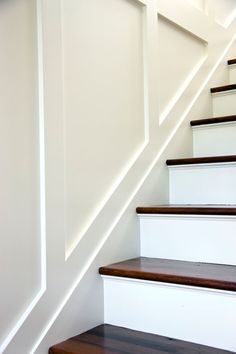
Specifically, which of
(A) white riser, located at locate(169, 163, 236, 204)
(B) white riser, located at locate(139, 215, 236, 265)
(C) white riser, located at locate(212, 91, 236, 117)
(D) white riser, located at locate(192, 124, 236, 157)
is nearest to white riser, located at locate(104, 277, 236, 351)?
(B) white riser, located at locate(139, 215, 236, 265)

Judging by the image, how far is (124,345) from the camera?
3.63ft

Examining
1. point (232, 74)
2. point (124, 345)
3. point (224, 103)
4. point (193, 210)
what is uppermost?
point (232, 74)

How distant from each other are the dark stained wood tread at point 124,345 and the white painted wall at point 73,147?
0.14ft

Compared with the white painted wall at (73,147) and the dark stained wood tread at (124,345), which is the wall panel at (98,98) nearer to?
the white painted wall at (73,147)

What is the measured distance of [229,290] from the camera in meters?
1.05

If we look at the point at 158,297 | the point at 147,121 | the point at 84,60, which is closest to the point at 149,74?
the point at 147,121

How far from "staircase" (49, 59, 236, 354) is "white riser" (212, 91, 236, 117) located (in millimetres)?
600

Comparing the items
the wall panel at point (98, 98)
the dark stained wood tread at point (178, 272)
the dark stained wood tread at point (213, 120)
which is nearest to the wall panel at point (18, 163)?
the wall panel at point (98, 98)

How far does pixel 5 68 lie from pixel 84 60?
353mm

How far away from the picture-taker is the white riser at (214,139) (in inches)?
71.9

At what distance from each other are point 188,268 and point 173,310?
0.15 meters

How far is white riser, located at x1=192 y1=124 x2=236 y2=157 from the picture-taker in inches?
71.9

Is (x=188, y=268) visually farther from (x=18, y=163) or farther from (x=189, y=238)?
(x=18, y=163)

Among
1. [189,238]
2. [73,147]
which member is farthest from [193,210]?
[73,147]
